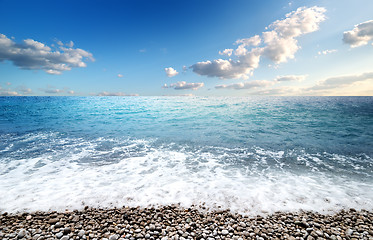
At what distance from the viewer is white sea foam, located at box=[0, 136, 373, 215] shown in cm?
521

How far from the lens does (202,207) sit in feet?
16.3

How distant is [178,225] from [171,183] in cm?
256

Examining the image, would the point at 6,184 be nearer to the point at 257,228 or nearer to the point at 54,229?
the point at 54,229

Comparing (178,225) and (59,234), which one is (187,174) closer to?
(178,225)

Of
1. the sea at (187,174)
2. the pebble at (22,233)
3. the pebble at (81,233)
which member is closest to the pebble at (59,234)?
the pebble at (81,233)

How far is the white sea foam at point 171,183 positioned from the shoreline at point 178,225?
406 mm

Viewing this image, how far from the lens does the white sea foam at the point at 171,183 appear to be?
5.21 m

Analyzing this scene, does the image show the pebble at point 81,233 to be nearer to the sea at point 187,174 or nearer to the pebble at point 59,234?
the pebble at point 59,234

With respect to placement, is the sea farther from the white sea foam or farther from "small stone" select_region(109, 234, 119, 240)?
"small stone" select_region(109, 234, 119, 240)

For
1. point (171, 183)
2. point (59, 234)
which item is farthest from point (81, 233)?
point (171, 183)

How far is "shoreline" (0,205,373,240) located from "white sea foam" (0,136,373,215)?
1.33 feet

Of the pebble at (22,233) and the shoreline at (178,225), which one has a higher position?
the pebble at (22,233)

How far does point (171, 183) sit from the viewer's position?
6609 millimetres

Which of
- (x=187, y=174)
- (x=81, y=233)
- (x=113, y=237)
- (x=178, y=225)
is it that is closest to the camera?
(x=113, y=237)
